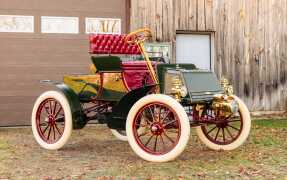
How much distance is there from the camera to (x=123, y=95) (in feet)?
22.6

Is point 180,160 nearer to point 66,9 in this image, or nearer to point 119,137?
point 119,137

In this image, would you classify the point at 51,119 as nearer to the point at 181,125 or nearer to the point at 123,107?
the point at 123,107

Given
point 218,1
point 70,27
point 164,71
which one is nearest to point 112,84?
point 164,71

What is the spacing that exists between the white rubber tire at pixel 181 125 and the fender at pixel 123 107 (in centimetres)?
30

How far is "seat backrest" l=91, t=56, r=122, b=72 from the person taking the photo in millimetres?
7012

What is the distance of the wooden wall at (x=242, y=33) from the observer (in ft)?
37.4

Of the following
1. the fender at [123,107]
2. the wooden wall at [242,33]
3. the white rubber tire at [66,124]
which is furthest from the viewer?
the wooden wall at [242,33]

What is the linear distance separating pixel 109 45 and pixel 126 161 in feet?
5.88

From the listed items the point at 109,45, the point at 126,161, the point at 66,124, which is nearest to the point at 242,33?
the point at 109,45

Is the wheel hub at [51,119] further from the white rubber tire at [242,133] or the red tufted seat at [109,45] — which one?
the white rubber tire at [242,133]

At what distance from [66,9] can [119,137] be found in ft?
11.4

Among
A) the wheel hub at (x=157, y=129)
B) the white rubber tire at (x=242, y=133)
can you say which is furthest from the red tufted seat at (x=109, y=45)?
the white rubber tire at (x=242, y=133)

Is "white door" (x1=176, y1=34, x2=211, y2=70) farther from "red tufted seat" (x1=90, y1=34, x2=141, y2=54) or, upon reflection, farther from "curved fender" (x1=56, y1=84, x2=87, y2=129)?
"curved fender" (x1=56, y1=84, x2=87, y2=129)

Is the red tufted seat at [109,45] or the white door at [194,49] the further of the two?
the white door at [194,49]
